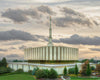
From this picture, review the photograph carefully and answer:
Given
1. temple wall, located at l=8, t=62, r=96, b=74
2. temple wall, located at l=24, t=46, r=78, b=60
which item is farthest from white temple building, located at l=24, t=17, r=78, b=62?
temple wall, located at l=8, t=62, r=96, b=74

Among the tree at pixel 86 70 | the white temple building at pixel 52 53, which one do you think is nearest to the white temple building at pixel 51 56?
the white temple building at pixel 52 53

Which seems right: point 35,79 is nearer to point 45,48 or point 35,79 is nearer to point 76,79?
point 76,79

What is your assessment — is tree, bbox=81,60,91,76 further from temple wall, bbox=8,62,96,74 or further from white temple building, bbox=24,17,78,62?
white temple building, bbox=24,17,78,62

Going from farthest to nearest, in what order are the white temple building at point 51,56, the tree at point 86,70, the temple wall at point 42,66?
the white temple building at point 51,56, the temple wall at point 42,66, the tree at point 86,70

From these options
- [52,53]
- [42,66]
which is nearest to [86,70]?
[42,66]

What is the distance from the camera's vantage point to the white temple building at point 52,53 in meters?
56.8

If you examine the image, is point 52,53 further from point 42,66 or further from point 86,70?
point 86,70

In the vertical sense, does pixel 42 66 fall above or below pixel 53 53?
below

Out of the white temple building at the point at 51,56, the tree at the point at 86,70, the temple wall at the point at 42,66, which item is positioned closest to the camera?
the tree at the point at 86,70

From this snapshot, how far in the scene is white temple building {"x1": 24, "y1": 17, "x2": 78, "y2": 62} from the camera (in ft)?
186

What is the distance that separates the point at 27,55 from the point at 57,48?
1741 cm

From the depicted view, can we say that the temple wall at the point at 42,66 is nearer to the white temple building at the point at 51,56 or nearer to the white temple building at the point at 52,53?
the white temple building at the point at 51,56

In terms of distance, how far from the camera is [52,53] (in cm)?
5666

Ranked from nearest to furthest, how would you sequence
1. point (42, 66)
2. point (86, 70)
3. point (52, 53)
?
1. point (86, 70)
2. point (42, 66)
3. point (52, 53)
